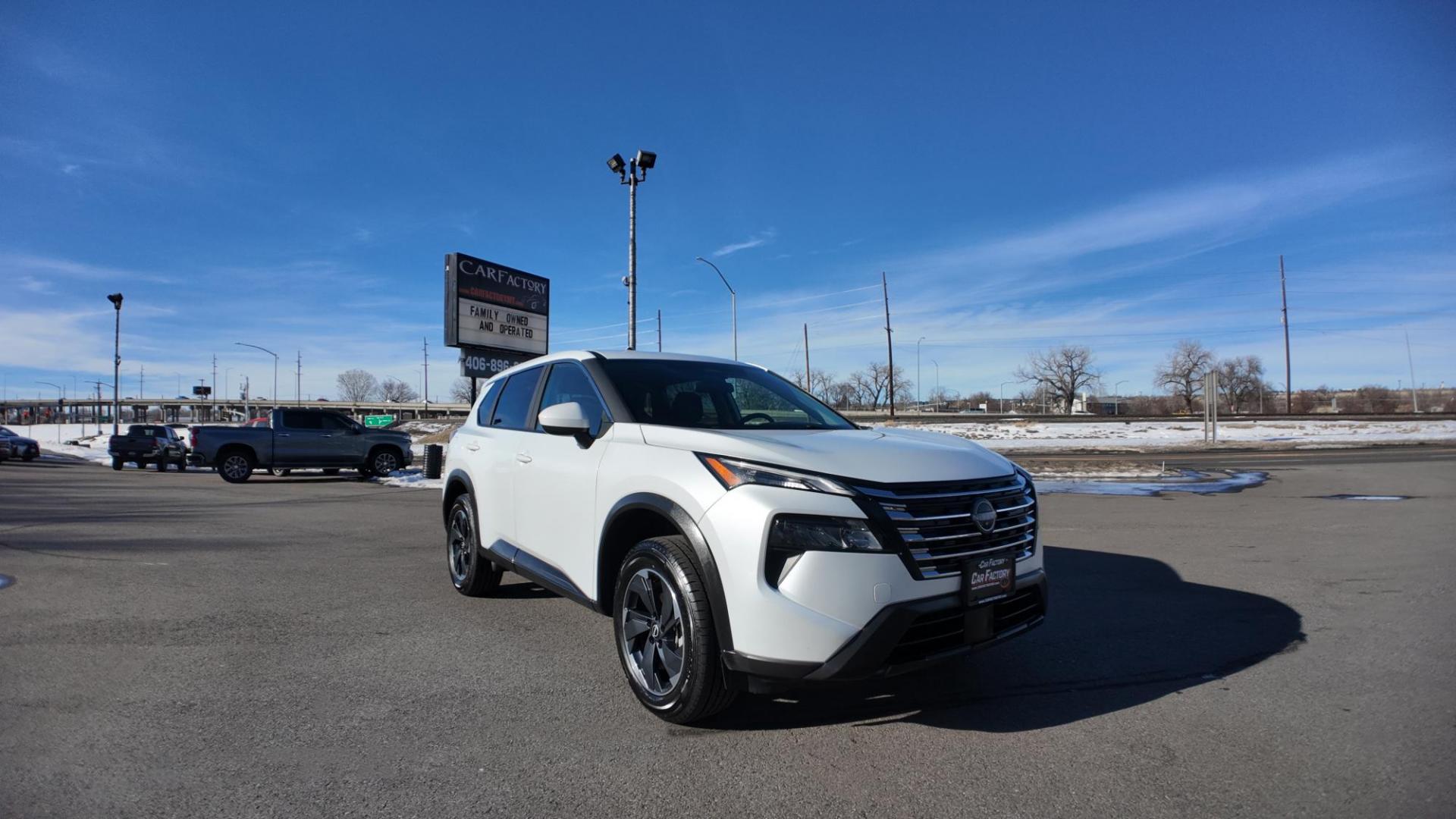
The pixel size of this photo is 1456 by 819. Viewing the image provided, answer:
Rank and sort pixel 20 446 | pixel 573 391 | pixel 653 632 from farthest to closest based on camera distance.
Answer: pixel 20 446
pixel 573 391
pixel 653 632

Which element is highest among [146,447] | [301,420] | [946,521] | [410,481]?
[301,420]

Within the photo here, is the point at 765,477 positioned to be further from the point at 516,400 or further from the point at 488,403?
the point at 488,403

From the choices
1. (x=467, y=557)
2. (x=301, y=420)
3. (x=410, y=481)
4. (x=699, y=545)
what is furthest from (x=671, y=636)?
(x=301, y=420)

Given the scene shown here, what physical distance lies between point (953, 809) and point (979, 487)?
1310 mm

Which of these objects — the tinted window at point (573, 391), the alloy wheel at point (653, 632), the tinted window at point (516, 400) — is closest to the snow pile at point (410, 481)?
the tinted window at point (516, 400)

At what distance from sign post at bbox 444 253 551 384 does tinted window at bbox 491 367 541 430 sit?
1631cm

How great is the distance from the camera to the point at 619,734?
3.24 metres

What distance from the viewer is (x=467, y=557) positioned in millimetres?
5832

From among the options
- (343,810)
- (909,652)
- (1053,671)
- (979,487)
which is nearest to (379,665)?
(343,810)

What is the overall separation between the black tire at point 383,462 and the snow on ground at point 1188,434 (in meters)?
20.2

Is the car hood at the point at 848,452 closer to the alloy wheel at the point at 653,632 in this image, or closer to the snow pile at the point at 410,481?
the alloy wheel at the point at 653,632

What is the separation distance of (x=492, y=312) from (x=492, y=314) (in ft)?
0.16

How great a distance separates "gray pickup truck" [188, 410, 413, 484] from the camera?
61.1 feet

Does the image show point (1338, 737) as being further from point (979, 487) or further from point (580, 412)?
point (580, 412)
